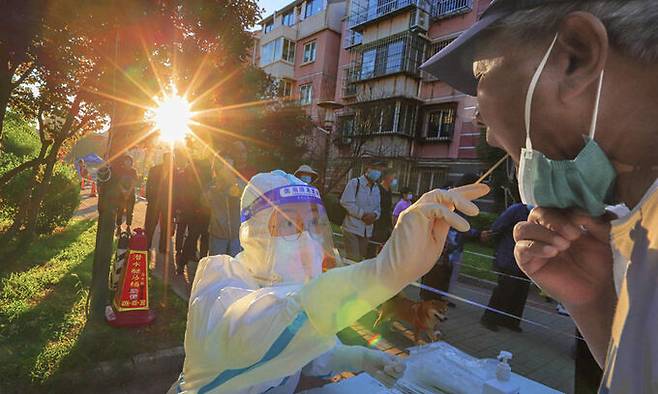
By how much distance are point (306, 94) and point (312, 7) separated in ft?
21.3

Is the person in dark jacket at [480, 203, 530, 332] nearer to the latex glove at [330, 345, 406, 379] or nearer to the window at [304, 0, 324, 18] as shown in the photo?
the latex glove at [330, 345, 406, 379]

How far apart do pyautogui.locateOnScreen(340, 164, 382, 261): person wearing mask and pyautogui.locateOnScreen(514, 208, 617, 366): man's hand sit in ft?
17.1

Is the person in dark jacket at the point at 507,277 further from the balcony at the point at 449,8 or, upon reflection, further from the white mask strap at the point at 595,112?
the balcony at the point at 449,8

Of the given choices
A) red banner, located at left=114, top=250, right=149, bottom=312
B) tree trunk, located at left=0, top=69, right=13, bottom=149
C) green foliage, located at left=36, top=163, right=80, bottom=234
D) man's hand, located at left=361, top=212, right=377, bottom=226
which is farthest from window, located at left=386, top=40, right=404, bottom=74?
red banner, located at left=114, top=250, right=149, bottom=312

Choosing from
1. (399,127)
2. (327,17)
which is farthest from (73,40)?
(327,17)

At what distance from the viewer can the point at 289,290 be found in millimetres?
1664

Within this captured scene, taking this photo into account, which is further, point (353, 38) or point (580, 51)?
point (353, 38)

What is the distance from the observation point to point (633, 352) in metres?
0.62

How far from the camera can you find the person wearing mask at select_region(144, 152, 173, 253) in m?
6.76

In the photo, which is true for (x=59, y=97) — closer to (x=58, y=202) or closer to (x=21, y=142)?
(x=58, y=202)

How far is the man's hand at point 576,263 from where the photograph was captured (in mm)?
970

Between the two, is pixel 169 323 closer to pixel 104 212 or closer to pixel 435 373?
pixel 104 212

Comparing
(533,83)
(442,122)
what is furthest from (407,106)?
(533,83)

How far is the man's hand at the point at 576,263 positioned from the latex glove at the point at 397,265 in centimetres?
18
